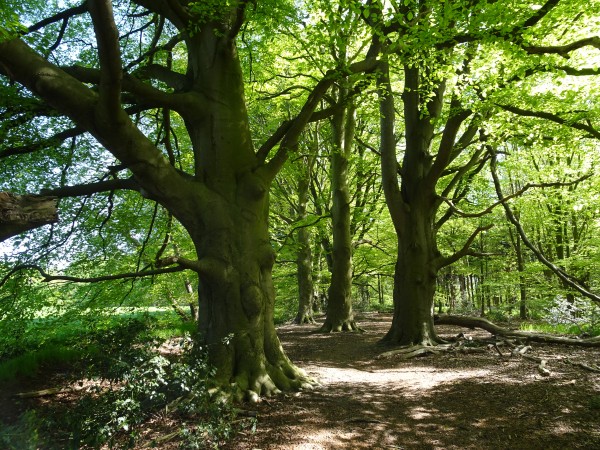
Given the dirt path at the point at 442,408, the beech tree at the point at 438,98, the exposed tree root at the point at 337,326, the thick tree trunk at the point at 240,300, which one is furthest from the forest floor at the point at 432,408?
the exposed tree root at the point at 337,326

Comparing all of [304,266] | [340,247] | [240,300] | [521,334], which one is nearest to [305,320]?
[304,266]

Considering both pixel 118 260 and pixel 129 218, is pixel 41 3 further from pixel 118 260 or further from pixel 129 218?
pixel 118 260

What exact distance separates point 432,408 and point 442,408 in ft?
0.38

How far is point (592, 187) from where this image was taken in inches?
398

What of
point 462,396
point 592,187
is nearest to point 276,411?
point 462,396

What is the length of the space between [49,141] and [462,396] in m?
6.91

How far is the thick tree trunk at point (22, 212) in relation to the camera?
279cm

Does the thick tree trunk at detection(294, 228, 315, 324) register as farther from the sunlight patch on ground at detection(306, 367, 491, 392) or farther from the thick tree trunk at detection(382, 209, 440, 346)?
the sunlight patch on ground at detection(306, 367, 491, 392)

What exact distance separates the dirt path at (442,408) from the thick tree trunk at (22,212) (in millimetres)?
2718

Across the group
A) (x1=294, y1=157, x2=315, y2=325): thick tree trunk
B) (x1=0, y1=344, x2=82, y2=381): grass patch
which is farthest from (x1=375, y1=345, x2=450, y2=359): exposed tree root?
(x1=294, y1=157, x2=315, y2=325): thick tree trunk

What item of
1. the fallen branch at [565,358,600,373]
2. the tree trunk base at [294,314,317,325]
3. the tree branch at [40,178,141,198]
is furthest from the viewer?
the tree trunk base at [294,314,317,325]

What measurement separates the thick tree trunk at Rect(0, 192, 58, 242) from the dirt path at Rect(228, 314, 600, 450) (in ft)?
8.92

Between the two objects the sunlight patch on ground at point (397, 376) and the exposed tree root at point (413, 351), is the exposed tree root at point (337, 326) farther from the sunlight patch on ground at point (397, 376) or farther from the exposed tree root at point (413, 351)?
the sunlight patch on ground at point (397, 376)

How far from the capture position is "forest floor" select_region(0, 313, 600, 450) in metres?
3.88
